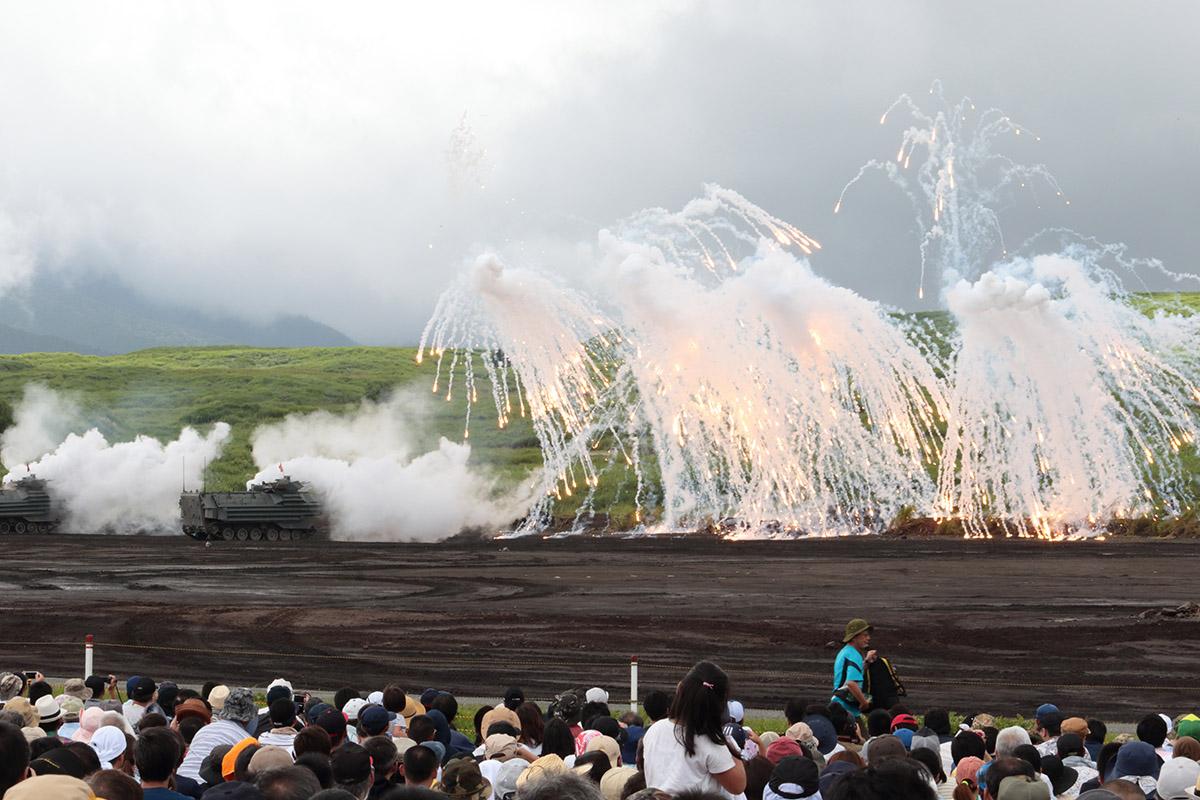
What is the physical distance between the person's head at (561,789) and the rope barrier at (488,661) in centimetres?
1710

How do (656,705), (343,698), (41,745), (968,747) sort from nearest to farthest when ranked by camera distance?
(41,745), (968,747), (656,705), (343,698)

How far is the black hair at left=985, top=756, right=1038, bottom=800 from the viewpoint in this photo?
24.9 ft

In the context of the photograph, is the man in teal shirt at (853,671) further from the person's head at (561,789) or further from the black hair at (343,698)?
the person's head at (561,789)

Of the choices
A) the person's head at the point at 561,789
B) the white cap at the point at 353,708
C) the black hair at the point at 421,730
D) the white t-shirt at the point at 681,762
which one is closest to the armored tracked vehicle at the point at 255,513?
the white cap at the point at 353,708

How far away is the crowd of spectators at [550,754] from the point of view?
240 inches

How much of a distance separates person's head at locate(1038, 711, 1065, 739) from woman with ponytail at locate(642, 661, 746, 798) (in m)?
4.45

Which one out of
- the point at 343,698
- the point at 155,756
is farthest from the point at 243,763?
the point at 343,698

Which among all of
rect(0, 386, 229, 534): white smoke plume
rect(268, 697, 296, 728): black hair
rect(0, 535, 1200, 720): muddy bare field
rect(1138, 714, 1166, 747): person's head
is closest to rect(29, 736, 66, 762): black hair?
rect(268, 697, 296, 728): black hair

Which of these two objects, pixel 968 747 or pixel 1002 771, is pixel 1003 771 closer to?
pixel 1002 771

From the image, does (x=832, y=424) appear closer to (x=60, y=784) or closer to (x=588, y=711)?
(x=588, y=711)

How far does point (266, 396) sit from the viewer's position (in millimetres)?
131250

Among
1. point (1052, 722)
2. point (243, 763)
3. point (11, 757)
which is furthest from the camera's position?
point (1052, 722)

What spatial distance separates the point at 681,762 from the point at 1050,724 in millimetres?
4846

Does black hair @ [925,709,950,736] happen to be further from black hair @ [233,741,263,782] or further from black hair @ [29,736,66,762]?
black hair @ [29,736,66,762]
